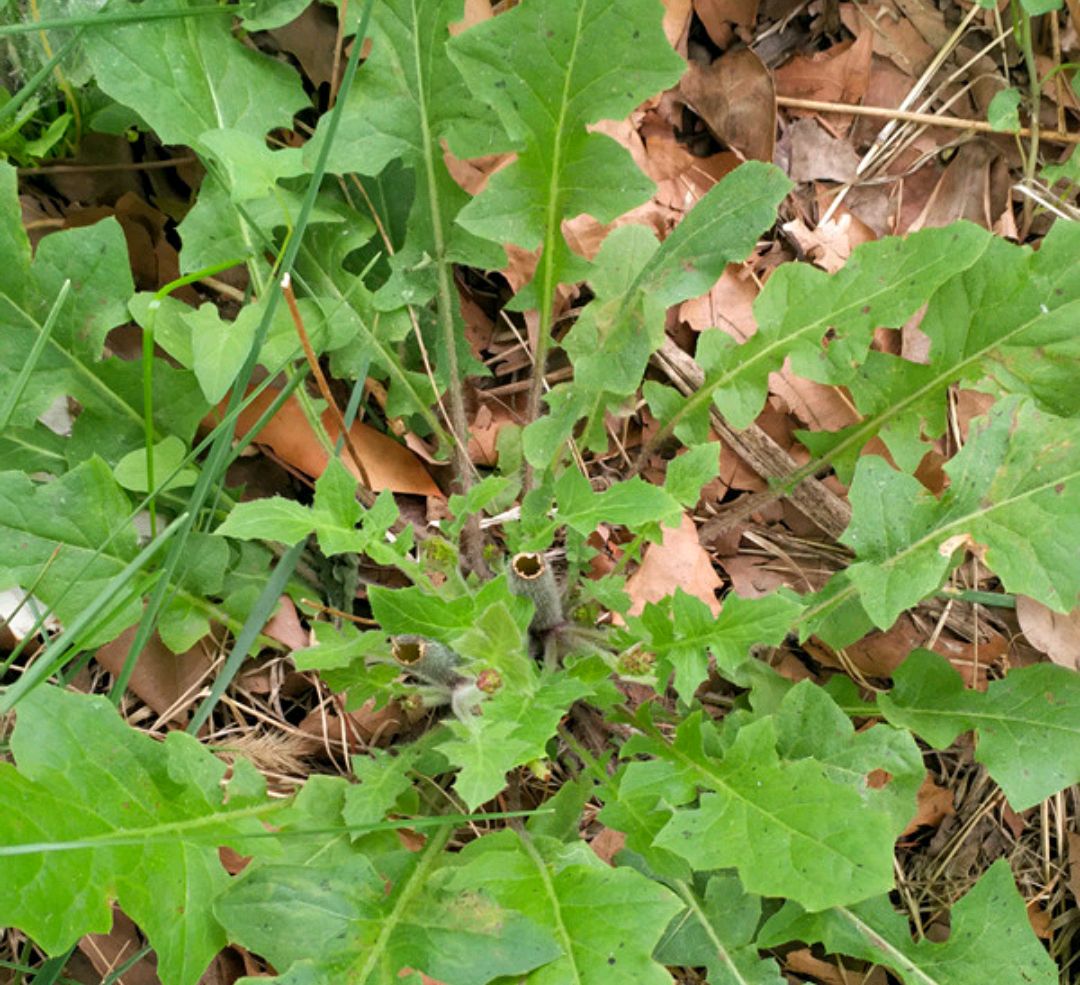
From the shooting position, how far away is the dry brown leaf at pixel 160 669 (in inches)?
73.1

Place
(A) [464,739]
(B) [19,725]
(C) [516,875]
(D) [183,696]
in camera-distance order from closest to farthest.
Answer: (B) [19,725] → (C) [516,875] → (A) [464,739] → (D) [183,696]

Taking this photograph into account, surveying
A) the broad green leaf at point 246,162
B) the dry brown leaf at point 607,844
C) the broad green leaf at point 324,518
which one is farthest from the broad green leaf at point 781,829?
the broad green leaf at point 246,162

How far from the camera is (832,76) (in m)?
2.21

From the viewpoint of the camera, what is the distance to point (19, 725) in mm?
1357

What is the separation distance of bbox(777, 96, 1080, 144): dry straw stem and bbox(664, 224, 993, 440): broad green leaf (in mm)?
605

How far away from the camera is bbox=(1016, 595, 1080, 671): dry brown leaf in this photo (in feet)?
6.55

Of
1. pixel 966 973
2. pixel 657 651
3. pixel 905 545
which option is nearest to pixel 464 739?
pixel 657 651

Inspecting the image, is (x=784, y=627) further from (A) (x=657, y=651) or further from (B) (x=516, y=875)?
(B) (x=516, y=875)

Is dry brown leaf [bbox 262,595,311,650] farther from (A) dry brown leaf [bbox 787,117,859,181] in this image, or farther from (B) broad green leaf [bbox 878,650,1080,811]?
(A) dry brown leaf [bbox 787,117,859,181]

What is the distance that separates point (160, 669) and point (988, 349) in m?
1.51

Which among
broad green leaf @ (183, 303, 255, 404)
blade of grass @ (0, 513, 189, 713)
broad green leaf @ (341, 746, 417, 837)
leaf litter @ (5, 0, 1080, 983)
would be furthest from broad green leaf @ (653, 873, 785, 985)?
broad green leaf @ (183, 303, 255, 404)

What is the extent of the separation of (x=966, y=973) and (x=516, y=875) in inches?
30.4

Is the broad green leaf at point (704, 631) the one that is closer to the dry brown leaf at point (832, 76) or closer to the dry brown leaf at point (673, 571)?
the dry brown leaf at point (673, 571)

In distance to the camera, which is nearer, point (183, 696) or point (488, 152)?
point (488, 152)
